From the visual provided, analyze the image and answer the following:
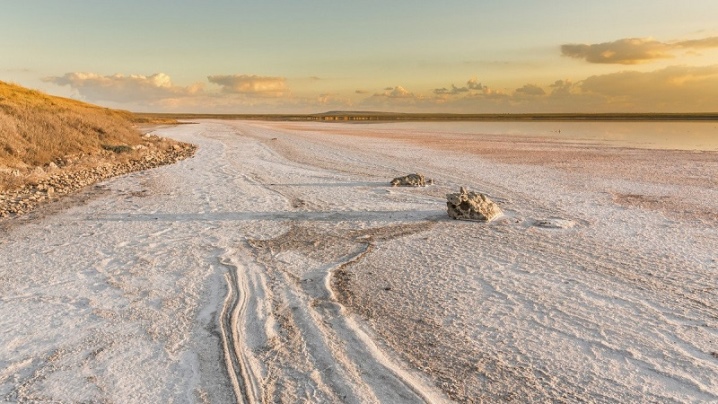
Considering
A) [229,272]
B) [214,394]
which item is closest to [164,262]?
[229,272]

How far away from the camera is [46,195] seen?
11.2 metres

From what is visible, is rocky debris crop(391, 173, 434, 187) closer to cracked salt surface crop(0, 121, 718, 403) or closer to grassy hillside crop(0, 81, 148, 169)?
cracked salt surface crop(0, 121, 718, 403)

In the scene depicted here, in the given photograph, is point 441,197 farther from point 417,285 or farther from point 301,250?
point 417,285

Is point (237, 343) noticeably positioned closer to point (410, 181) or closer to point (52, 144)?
point (410, 181)

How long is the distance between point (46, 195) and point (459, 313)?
10.3m

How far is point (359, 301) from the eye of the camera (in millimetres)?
5512

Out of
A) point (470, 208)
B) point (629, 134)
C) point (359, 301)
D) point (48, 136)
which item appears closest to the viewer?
point (359, 301)

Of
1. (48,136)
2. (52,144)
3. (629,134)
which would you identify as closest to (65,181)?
(52,144)

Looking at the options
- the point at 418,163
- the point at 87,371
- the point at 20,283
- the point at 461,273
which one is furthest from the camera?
the point at 418,163

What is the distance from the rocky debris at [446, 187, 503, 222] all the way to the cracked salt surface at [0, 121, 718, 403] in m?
0.24

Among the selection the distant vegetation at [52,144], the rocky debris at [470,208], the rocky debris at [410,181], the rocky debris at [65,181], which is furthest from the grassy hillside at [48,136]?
the rocky debris at [470,208]

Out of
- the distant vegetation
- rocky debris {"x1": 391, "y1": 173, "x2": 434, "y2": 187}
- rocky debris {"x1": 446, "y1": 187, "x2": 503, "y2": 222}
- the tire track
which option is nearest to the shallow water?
rocky debris {"x1": 391, "y1": 173, "x2": 434, "y2": 187}

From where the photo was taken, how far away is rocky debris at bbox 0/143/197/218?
10.2 meters

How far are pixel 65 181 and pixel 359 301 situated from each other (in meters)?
10.8
